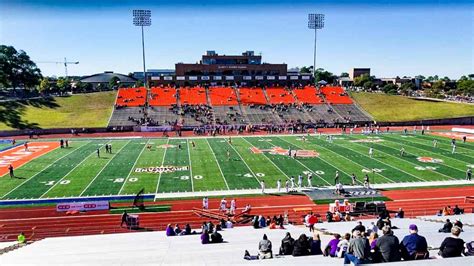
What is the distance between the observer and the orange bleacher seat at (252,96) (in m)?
71.5

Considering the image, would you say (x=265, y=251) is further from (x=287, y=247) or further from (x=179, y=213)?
(x=179, y=213)

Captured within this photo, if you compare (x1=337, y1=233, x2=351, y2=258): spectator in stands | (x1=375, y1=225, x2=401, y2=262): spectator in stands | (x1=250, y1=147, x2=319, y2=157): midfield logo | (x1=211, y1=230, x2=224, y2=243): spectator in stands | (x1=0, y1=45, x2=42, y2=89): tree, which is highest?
(x1=0, y1=45, x2=42, y2=89): tree

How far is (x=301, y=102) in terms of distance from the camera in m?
71.6

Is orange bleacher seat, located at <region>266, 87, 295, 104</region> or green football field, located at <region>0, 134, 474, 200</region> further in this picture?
orange bleacher seat, located at <region>266, 87, 295, 104</region>

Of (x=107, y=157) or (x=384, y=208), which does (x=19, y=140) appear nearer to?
(x=107, y=157)

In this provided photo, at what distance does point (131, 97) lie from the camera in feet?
235

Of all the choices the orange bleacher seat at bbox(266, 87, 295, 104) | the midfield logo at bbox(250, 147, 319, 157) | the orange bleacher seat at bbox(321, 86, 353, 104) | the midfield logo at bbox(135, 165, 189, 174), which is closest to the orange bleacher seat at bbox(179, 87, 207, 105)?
the orange bleacher seat at bbox(266, 87, 295, 104)

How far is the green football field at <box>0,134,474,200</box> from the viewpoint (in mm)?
26453

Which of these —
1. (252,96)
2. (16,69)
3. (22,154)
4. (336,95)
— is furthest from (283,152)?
(16,69)

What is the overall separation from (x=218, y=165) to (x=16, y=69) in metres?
60.9

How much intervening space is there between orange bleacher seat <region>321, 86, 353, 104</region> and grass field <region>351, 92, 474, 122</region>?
1903 millimetres

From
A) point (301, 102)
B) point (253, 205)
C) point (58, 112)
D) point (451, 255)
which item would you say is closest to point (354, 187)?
point (253, 205)

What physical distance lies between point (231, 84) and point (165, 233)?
70.7 m

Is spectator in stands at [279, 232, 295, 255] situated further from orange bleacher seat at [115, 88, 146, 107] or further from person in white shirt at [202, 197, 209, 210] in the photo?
orange bleacher seat at [115, 88, 146, 107]
